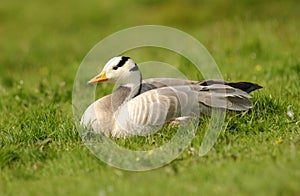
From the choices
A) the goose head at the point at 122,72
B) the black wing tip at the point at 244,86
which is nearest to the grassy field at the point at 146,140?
the black wing tip at the point at 244,86

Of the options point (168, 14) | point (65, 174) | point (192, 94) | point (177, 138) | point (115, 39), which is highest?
point (168, 14)

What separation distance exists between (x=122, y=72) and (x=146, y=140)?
0.93m

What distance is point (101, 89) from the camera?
736 cm

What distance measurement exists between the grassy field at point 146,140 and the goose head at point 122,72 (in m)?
0.65

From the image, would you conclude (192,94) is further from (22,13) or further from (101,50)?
(22,13)

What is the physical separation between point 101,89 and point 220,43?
9.79ft

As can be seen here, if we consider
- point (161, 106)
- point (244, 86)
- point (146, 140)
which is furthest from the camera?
point (244, 86)

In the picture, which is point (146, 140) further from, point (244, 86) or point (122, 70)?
point (244, 86)

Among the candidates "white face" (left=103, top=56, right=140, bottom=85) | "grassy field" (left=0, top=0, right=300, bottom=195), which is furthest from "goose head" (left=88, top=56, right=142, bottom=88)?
"grassy field" (left=0, top=0, right=300, bottom=195)

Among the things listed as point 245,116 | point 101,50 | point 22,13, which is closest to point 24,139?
point 245,116

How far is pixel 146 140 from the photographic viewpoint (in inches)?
199

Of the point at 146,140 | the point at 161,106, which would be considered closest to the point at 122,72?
the point at 161,106

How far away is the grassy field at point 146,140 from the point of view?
4.07 meters

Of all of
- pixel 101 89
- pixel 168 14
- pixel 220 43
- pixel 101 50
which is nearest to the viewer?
pixel 101 89
